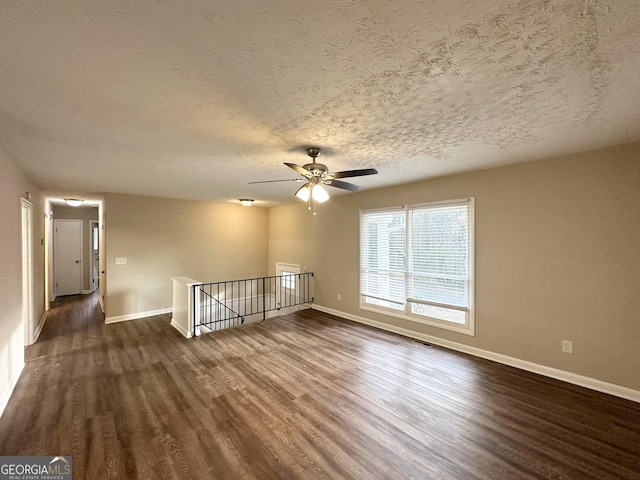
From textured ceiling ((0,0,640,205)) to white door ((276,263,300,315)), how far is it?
4.18m

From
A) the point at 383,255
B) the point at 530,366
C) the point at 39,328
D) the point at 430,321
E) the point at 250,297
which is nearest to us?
the point at 530,366

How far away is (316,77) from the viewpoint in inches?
61.2

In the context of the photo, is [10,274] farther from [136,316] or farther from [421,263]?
[421,263]

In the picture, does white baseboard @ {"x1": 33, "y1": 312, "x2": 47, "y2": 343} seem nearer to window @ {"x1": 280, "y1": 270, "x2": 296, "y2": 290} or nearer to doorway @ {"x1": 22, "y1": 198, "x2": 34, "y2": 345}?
doorway @ {"x1": 22, "y1": 198, "x2": 34, "y2": 345}

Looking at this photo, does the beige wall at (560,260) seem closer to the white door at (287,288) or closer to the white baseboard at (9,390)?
the white door at (287,288)

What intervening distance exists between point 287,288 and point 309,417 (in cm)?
461

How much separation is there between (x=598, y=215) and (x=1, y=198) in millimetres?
6182

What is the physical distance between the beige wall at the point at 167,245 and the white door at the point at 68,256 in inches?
166

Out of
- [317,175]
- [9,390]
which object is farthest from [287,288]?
[9,390]

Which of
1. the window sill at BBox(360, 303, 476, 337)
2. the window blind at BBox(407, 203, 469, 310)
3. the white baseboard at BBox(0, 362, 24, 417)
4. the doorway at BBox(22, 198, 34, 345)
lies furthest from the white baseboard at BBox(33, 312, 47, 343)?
the window blind at BBox(407, 203, 469, 310)

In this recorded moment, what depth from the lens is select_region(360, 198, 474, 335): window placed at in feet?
12.4

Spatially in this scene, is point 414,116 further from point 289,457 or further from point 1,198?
point 1,198

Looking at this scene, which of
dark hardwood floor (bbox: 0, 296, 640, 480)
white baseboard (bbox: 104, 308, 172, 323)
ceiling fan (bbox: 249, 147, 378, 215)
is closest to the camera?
dark hardwood floor (bbox: 0, 296, 640, 480)

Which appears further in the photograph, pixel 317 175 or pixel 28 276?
pixel 28 276
